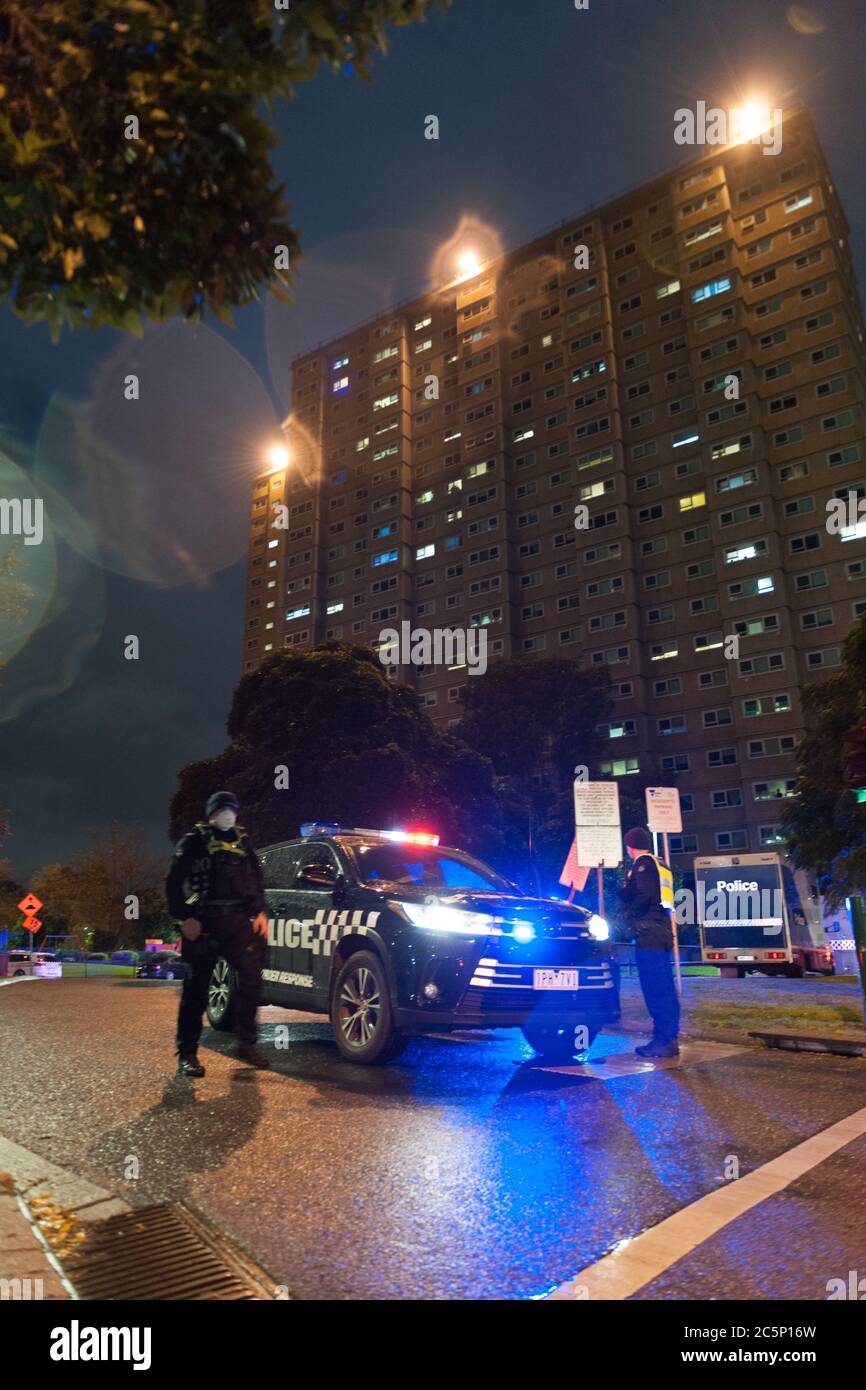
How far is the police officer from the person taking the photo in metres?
6.07

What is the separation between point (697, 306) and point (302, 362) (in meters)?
48.8

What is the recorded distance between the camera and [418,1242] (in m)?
2.97

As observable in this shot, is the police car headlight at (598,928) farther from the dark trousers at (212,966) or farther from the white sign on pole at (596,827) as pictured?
the white sign on pole at (596,827)

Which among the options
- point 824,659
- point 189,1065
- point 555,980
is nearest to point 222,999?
point 189,1065

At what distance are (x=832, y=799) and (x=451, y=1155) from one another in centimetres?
2619

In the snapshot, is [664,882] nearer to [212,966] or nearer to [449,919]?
[449,919]

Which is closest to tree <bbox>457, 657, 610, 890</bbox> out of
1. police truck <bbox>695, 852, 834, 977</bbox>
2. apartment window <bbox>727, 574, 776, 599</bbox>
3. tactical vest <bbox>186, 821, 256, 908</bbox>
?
apartment window <bbox>727, 574, 776, 599</bbox>

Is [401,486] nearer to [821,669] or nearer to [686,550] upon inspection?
[686,550]

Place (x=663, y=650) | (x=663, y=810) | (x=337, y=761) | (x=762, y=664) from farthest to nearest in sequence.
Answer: (x=663, y=650) → (x=762, y=664) → (x=337, y=761) → (x=663, y=810)

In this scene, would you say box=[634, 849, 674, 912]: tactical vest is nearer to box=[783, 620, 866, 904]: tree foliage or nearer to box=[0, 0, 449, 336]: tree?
box=[0, 0, 449, 336]: tree

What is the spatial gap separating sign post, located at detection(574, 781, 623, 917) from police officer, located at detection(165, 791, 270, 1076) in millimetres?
6927

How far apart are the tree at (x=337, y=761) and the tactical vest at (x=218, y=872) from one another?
26.4 metres

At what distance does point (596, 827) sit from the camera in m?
12.6
